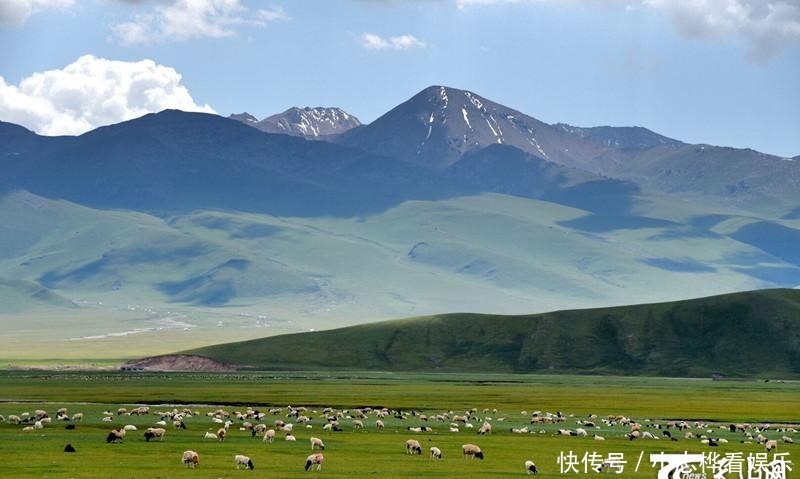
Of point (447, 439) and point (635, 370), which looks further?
point (635, 370)

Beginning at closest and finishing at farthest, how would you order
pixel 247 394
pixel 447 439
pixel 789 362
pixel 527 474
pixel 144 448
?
pixel 527 474 < pixel 144 448 < pixel 447 439 < pixel 247 394 < pixel 789 362

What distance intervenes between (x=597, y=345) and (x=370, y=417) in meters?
105

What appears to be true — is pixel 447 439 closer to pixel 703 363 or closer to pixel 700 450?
pixel 700 450

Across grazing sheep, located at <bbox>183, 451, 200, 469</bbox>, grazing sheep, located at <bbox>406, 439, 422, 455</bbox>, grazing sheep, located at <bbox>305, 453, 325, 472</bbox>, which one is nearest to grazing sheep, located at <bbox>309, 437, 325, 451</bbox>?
grazing sheep, located at <bbox>406, 439, 422, 455</bbox>

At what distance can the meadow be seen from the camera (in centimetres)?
5484

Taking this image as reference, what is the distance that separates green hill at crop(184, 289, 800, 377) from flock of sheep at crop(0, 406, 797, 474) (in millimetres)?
88907

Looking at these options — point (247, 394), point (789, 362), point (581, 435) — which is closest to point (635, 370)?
point (789, 362)

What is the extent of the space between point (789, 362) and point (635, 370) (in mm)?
19557

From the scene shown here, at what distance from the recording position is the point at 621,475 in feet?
174

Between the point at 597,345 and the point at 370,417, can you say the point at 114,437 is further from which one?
the point at 597,345

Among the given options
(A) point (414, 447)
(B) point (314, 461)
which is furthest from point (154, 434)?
(B) point (314, 461)

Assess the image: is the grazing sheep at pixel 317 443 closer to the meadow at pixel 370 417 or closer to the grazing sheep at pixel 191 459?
the meadow at pixel 370 417

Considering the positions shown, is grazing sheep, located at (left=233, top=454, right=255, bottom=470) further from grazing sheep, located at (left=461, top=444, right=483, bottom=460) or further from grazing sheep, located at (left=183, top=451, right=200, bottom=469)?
grazing sheep, located at (left=461, top=444, right=483, bottom=460)

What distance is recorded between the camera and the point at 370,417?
3415 inches
